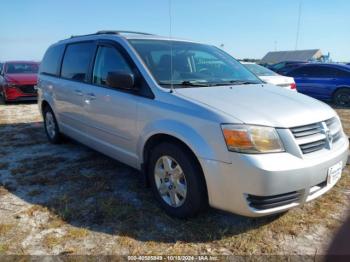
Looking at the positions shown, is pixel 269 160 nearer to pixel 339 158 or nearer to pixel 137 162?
pixel 339 158

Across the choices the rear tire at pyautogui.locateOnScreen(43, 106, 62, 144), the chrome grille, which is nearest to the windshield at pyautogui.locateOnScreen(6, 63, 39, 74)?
the rear tire at pyautogui.locateOnScreen(43, 106, 62, 144)

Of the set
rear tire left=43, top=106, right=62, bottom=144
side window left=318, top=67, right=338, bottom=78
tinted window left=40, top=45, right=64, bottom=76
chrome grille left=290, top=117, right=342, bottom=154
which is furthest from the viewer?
side window left=318, top=67, right=338, bottom=78

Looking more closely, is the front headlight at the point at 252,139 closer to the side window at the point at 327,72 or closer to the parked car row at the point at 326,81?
the parked car row at the point at 326,81

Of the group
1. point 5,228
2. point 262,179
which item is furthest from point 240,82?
point 5,228

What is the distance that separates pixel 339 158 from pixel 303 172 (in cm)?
60

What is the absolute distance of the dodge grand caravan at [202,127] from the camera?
271 centimetres

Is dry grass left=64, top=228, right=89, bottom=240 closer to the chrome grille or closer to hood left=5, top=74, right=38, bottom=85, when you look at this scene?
the chrome grille

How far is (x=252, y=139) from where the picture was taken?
2686 mm

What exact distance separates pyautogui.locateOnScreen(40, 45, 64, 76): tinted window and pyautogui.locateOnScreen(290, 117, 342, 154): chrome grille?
13.5 ft

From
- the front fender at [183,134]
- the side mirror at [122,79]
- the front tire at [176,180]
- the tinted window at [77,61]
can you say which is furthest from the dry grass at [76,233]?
the tinted window at [77,61]

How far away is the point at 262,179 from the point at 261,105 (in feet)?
2.47

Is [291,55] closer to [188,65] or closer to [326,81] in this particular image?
[326,81]

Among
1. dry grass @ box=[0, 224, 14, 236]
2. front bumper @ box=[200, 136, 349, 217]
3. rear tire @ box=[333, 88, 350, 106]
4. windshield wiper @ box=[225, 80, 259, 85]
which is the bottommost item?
dry grass @ box=[0, 224, 14, 236]

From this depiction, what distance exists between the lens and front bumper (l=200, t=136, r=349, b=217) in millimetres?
2627
